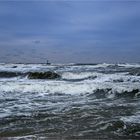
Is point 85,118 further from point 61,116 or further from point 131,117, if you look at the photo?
point 131,117

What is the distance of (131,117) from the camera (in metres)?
9.23

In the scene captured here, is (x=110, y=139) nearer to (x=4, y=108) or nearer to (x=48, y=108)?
(x=48, y=108)

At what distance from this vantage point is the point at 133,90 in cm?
1673

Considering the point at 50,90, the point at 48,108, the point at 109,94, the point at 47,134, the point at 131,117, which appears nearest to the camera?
the point at 47,134

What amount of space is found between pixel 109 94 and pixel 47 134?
9356 millimetres

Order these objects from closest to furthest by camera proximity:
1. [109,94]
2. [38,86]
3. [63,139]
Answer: [63,139], [109,94], [38,86]

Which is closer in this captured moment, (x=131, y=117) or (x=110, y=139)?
(x=110, y=139)

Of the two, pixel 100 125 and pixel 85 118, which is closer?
pixel 100 125

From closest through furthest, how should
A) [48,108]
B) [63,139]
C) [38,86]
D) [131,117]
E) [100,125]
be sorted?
[63,139] → [100,125] → [131,117] → [48,108] → [38,86]

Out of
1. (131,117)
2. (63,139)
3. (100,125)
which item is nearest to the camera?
(63,139)

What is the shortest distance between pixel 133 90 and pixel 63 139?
35.6ft

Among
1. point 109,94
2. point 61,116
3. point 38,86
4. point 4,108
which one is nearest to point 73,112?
point 61,116

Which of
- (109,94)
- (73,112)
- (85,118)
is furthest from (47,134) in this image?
(109,94)

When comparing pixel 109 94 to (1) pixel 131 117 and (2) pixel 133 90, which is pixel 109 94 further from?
(1) pixel 131 117
